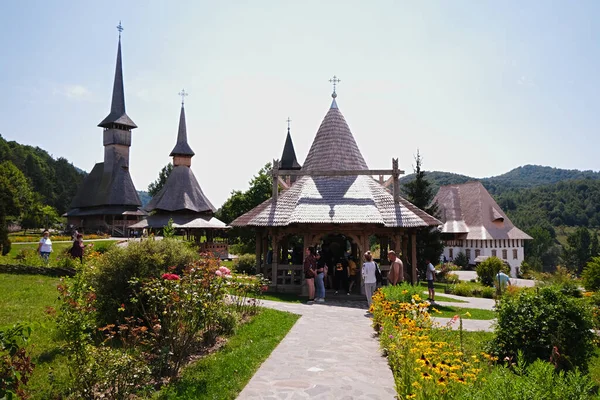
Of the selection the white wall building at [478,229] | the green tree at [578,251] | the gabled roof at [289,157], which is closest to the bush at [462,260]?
the white wall building at [478,229]

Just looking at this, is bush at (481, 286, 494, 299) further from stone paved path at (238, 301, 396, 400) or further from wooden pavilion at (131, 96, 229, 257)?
wooden pavilion at (131, 96, 229, 257)

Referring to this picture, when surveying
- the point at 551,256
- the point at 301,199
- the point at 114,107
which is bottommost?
the point at 551,256

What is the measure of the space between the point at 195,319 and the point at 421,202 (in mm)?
21397

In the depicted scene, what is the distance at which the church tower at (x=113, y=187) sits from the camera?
38.6 meters

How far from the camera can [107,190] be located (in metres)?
39.3

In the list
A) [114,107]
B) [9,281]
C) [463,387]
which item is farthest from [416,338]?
[114,107]

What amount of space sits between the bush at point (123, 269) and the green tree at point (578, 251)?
58.6 metres

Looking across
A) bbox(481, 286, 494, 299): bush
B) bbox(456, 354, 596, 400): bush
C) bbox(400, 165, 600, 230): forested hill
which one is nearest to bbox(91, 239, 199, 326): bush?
bbox(456, 354, 596, 400): bush

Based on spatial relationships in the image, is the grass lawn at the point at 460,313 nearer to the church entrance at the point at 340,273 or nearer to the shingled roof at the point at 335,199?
the shingled roof at the point at 335,199

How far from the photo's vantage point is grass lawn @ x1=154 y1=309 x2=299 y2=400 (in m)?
4.56

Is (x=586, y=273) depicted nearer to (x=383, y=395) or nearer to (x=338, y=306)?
(x=338, y=306)

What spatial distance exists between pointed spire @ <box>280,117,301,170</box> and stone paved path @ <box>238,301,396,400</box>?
30.1 metres

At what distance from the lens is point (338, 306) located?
11.1 m

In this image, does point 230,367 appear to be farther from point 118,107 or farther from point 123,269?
point 118,107
